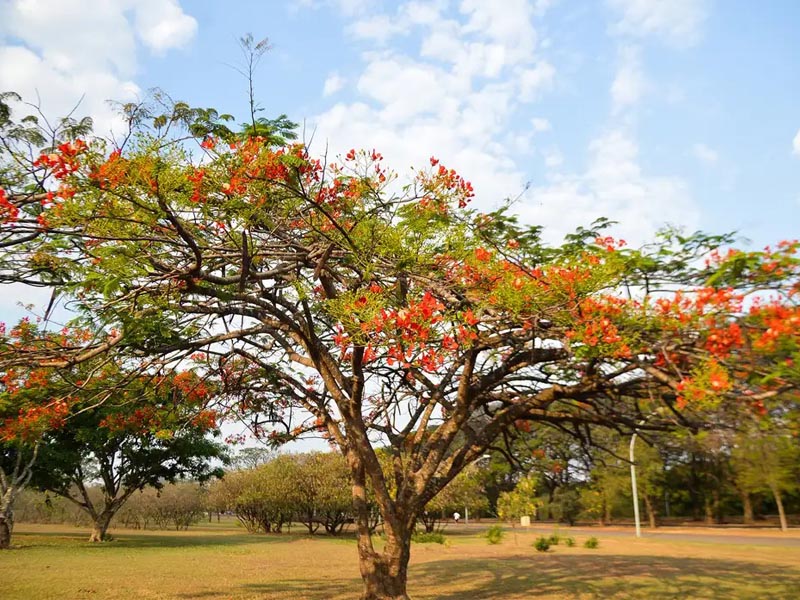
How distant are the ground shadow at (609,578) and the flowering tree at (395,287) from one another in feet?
13.7

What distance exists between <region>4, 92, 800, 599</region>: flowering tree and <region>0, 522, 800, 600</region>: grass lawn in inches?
167

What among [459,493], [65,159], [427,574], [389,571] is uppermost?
[65,159]

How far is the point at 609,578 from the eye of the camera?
1191cm

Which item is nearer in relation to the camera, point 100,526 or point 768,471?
point 100,526

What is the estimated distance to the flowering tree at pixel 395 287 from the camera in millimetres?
5023

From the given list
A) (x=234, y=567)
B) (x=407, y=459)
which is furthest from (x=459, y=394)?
(x=234, y=567)

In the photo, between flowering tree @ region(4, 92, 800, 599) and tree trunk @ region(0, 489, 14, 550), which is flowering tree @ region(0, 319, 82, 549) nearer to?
flowering tree @ region(4, 92, 800, 599)

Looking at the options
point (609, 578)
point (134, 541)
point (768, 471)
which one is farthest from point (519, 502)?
point (134, 541)

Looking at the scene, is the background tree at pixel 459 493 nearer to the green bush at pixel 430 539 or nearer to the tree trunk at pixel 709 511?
the green bush at pixel 430 539

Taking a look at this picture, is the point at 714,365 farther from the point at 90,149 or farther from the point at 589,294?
the point at 90,149

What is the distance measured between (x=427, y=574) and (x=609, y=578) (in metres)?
4.03

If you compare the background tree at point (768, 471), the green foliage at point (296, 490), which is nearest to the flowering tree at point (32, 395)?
the green foliage at point (296, 490)

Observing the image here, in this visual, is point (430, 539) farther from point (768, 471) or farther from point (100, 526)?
point (768, 471)

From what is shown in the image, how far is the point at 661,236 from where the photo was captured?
6.33m
